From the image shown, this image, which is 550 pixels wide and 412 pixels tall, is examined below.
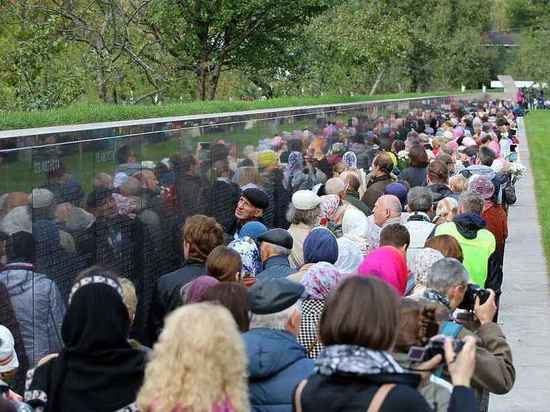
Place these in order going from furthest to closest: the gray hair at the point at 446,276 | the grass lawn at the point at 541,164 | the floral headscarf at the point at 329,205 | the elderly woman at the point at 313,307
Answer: the grass lawn at the point at 541,164
the floral headscarf at the point at 329,205
the elderly woman at the point at 313,307
the gray hair at the point at 446,276

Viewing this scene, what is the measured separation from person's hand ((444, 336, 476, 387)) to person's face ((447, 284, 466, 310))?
5.88ft

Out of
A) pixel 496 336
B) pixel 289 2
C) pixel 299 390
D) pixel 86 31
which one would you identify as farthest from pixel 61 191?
pixel 289 2

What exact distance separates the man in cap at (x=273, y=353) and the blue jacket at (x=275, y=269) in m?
2.32

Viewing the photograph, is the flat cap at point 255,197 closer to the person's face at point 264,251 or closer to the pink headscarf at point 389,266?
the person's face at point 264,251

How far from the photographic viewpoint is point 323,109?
65.4 ft

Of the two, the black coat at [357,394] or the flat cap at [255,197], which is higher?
the black coat at [357,394]

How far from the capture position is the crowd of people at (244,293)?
172 inches

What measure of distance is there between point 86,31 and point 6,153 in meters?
14.7

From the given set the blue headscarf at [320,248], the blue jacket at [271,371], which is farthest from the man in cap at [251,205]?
the blue jacket at [271,371]

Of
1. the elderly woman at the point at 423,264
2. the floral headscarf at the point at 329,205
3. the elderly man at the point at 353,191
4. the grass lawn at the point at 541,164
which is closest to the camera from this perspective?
the elderly woman at the point at 423,264

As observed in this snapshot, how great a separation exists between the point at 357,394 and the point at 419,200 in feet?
22.0

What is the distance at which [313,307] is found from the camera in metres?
6.93

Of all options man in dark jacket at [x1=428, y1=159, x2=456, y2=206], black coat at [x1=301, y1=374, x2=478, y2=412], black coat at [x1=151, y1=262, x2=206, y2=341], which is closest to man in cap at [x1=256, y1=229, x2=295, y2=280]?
black coat at [x1=151, y1=262, x2=206, y2=341]

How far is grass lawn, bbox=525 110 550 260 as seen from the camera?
24269mm
